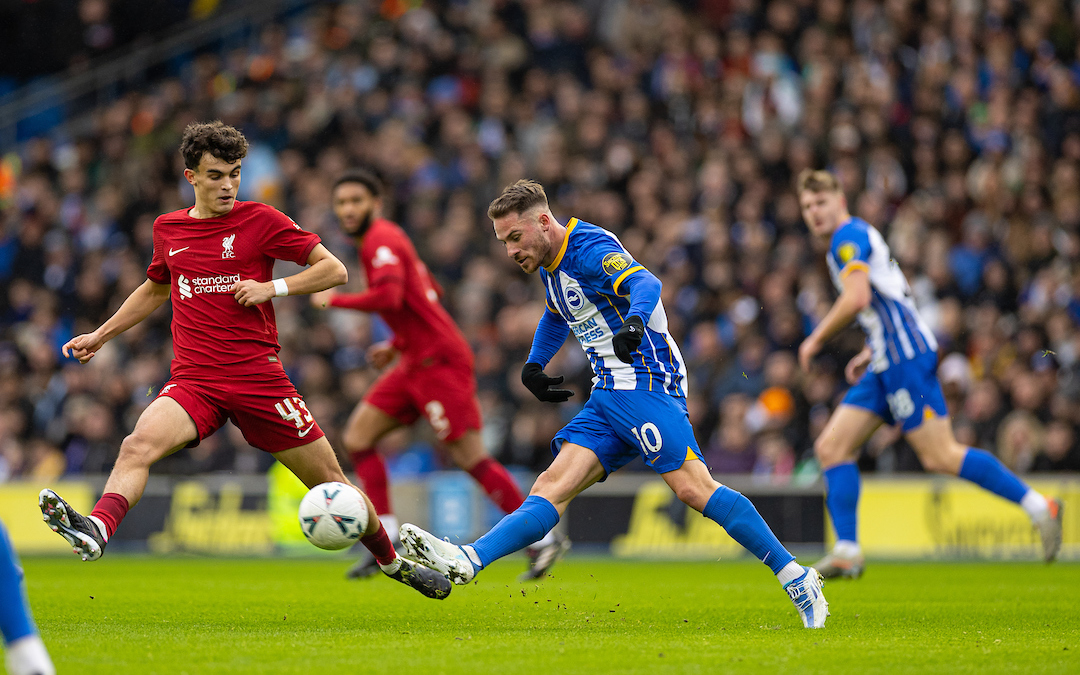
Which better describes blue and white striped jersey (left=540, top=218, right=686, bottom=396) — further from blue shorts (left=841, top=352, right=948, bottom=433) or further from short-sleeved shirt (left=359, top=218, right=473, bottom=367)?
blue shorts (left=841, top=352, right=948, bottom=433)

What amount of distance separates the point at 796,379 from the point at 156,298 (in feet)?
28.7

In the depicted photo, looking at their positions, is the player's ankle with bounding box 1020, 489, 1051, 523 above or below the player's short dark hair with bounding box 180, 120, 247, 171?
below

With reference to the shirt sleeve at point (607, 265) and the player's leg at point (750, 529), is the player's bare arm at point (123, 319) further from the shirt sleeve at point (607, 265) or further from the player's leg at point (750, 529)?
the player's leg at point (750, 529)

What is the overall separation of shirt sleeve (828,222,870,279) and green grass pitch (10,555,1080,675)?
2251mm

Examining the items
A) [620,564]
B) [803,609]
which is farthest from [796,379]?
[803,609]

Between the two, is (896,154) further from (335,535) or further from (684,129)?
(335,535)

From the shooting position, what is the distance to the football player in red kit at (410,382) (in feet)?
30.2

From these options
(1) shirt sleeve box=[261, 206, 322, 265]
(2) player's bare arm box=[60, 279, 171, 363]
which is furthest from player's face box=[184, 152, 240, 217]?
(2) player's bare arm box=[60, 279, 171, 363]

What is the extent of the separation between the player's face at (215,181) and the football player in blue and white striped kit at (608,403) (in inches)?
54.8

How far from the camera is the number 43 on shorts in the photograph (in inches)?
251

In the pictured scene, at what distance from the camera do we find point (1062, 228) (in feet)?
48.3

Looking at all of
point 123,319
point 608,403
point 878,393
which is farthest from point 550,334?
point 878,393

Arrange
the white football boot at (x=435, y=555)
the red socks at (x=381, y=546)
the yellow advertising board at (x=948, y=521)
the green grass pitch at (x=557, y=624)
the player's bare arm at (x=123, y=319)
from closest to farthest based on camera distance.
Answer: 1. the green grass pitch at (x=557, y=624)
2. the white football boot at (x=435, y=555)
3. the player's bare arm at (x=123, y=319)
4. the red socks at (x=381, y=546)
5. the yellow advertising board at (x=948, y=521)

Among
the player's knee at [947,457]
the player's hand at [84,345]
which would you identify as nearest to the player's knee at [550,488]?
the player's hand at [84,345]
